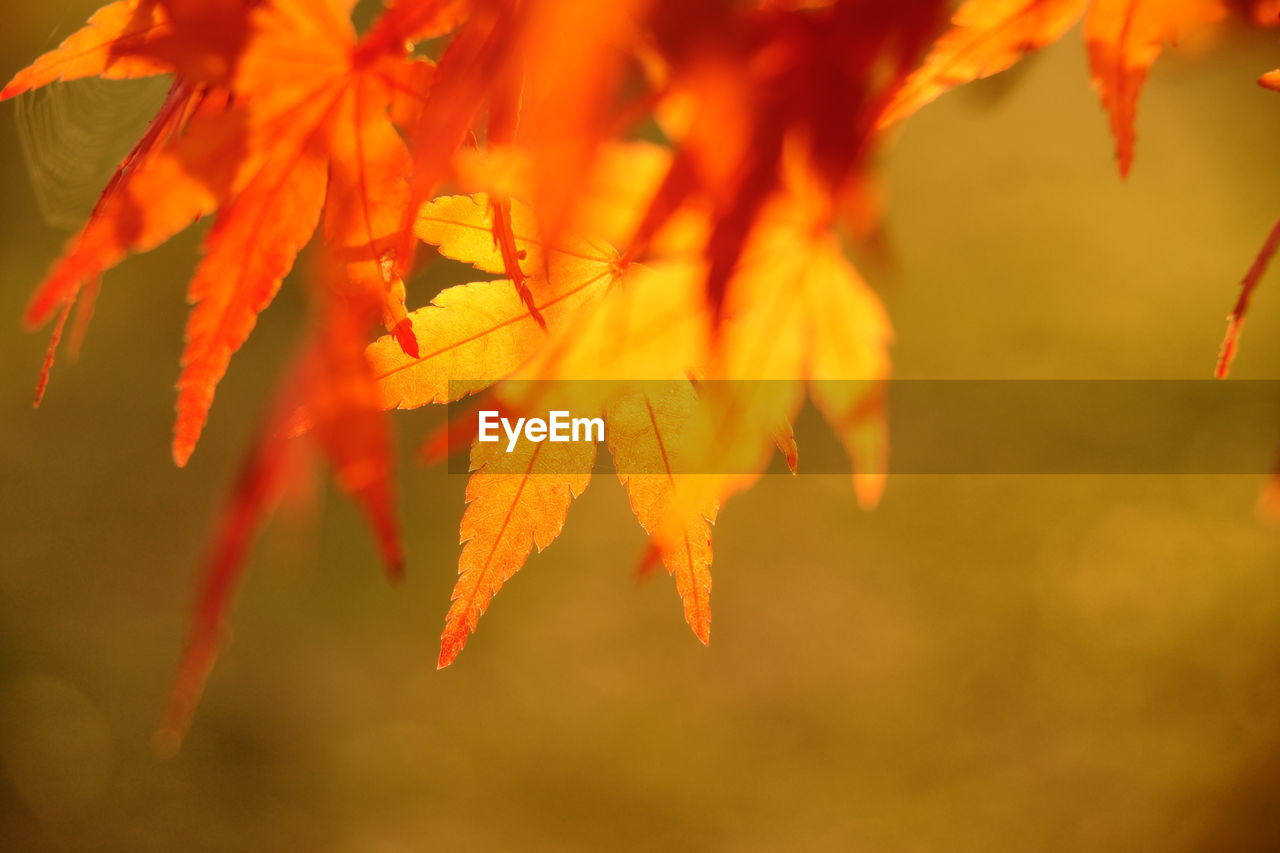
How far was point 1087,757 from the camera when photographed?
9.05 feet

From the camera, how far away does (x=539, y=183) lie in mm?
298

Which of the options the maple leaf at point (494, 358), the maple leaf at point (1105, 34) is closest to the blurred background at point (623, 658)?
the maple leaf at point (494, 358)

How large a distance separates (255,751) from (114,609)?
67 cm

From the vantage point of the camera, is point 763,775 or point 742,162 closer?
point 742,162

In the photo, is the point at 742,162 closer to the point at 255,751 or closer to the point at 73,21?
the point at 255,751

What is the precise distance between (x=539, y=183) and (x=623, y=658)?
2.65 metres

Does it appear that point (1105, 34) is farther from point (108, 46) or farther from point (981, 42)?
point (108, 46)

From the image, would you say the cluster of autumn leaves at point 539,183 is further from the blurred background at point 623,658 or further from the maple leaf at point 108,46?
the blurred background at point 623,658

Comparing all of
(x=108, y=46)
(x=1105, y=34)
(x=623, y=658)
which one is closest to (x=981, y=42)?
(x=1105, y=34)

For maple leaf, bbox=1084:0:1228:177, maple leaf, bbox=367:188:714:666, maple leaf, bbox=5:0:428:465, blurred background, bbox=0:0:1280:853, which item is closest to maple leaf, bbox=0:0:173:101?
maple leaf, bbox=5:0:428:465

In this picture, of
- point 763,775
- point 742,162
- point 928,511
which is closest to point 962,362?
point 928,511

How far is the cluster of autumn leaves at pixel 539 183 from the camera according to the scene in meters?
0.32

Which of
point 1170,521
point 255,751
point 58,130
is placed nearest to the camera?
point 58,130

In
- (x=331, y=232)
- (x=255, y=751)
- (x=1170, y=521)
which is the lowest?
(x=255, y=751)
